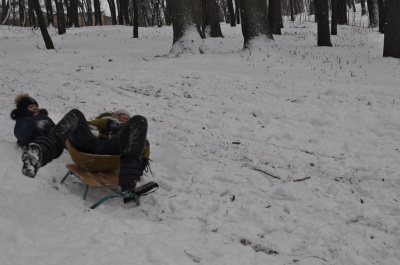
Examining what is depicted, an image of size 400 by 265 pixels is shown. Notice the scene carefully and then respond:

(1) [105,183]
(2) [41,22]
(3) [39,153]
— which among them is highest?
(2) [41,22]

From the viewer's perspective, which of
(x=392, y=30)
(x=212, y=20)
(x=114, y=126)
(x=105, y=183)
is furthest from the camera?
(x=212, y=20)

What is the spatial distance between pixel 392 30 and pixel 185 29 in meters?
5.94

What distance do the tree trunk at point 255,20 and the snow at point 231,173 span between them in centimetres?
186

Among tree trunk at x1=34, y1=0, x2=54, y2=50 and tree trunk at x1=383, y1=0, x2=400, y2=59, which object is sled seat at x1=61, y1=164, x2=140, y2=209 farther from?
tree trunk at x1=34, y1=0, x2=54, y2=50

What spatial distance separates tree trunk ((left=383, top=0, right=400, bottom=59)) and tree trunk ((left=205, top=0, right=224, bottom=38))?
30.3 feet

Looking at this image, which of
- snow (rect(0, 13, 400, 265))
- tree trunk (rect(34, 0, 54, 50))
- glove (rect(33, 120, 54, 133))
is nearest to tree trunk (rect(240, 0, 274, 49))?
snow (rect(0, 13, 400, 265))

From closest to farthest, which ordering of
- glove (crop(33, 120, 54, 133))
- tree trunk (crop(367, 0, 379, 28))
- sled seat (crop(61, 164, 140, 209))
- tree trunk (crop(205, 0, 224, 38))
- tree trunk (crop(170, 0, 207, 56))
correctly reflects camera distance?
sled seat (crop(61, 164, 140, 209)) → glove (crop(33, 120, 54, 133)) → tree trunk (crop(170, 0, 207, 56)) → tree trunk (crop(205, 0, 224, 38)) → tree trunk (crop(367, 0, 379, 28))

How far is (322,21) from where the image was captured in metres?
14.2

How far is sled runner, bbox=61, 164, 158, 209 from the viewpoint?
13.4 feet

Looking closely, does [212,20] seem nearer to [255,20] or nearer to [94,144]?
[255,20]

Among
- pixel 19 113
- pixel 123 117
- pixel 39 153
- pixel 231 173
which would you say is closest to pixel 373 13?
pixel 231 173

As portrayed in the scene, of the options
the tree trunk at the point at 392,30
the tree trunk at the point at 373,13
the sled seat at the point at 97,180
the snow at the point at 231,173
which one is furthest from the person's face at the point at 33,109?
the tree trunk at the point at 373,13

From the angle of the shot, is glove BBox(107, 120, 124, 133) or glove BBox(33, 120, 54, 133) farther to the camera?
glove BBox(107, 120, 124, 133)

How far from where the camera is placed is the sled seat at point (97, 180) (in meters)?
4.07
